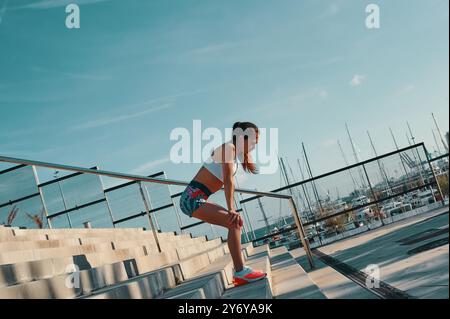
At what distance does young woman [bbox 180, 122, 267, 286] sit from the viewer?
3309mm

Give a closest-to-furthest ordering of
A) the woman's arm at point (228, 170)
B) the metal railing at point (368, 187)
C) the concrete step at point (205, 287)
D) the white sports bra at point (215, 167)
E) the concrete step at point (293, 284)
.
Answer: the concrete step at point (205, 287) → the concrete step at point (293, 284) → the woman's arm at point (228, 170) → the white sports bra at point (215, 167) → the metal railing at point (368, 187)

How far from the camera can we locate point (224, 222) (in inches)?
130

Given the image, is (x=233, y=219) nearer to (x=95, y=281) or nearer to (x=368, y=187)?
(x=95, y=281)

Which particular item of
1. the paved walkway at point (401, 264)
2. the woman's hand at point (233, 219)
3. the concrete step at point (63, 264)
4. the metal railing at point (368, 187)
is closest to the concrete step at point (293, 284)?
the paved walkway at point (401, 264)

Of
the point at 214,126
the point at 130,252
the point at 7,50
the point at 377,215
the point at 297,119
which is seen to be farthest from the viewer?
the point at 7,50

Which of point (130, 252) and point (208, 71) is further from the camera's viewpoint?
point (208, 71)

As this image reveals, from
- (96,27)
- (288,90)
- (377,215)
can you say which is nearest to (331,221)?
(377,215)

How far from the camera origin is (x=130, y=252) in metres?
4.51

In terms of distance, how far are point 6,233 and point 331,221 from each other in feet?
17.5

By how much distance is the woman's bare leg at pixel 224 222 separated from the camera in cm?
332

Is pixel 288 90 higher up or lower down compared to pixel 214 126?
higher up

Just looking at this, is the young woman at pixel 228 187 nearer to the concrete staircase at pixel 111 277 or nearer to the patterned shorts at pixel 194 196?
the patterned shorts at pixel 194 196

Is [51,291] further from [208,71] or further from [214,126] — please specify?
[208,71]

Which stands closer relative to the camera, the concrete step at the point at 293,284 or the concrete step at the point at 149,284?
the concrete step at the point at 149,284
